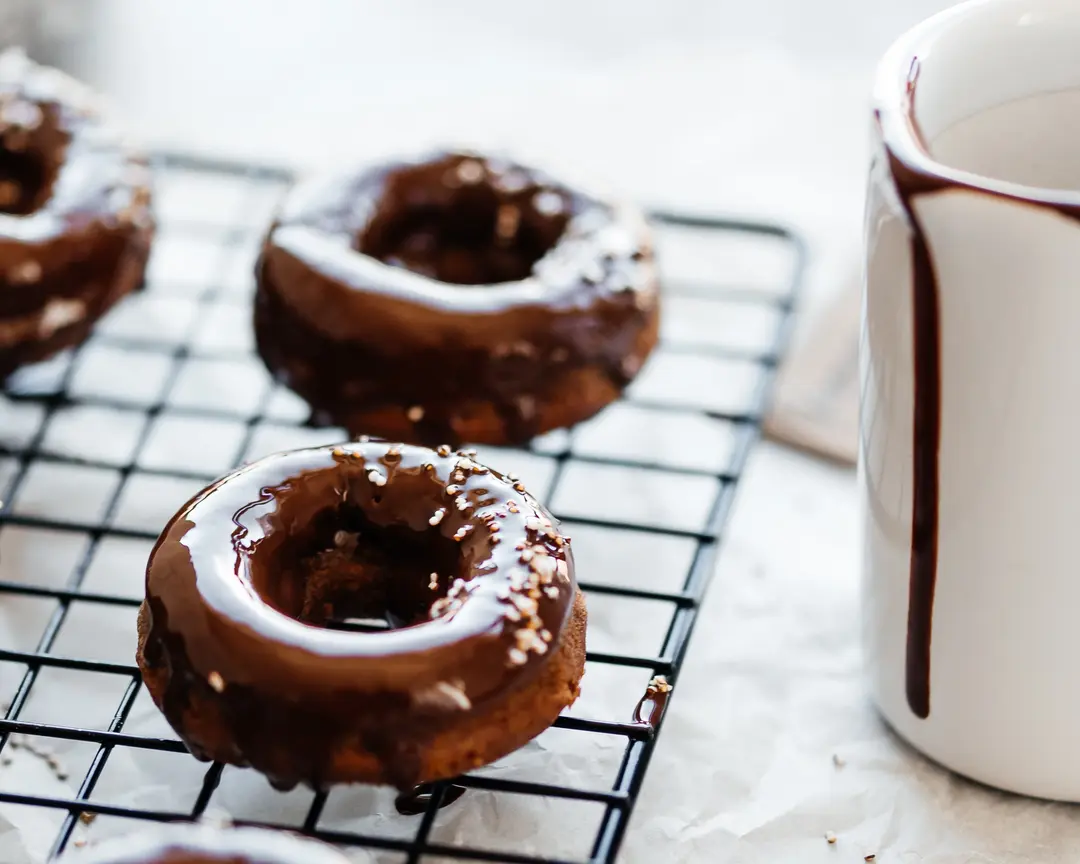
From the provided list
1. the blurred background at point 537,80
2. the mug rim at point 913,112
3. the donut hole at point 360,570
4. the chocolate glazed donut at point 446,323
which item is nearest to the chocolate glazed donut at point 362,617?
the donut hole at point 360,570

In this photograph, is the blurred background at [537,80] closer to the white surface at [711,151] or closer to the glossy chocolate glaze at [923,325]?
the white surface at [711,151]

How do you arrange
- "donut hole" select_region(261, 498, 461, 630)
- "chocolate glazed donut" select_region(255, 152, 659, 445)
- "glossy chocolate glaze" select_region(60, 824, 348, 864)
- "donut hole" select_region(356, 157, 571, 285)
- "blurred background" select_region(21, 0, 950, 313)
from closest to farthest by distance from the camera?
1. "glossy chocolate glaze" select_region(60, 824, 348, 864)
2. "donut hole" select_region(261, 498, 461, 630)
3. "chocolate glazed donut" select_region(255, 152, 659, 445)
4. "donut hole" select_region(356, 157, 571, 285)
5. "blurred background" select_region(21, 0, 950, 313)

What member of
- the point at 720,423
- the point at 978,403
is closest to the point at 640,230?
the point at 720,423

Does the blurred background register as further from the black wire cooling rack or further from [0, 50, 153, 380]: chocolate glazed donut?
[0, 50, 153, 380]: chocolate glazed donut

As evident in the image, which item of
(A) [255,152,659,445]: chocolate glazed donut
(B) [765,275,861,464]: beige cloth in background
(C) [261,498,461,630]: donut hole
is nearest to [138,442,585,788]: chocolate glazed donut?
(C) [261,498,461,630]: donut hole

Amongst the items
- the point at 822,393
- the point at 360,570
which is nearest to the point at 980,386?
the point at 360,570

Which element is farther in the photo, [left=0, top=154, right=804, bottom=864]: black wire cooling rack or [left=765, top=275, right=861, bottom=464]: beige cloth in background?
[left=765, top=275, right=861, bottom=464]: beige cloth in background
